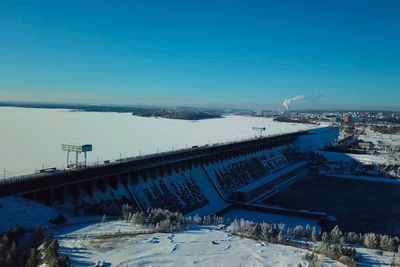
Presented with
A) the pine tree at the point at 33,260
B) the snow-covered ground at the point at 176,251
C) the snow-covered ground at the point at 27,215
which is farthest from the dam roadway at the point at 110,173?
the pine tree at the point at 33,260

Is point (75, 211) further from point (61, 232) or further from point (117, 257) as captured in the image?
point (117, 257)

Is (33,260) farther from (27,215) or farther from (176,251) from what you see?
(27,215)

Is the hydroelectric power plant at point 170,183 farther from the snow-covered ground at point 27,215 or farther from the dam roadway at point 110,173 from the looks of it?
the snow-covered ground at point 27,215

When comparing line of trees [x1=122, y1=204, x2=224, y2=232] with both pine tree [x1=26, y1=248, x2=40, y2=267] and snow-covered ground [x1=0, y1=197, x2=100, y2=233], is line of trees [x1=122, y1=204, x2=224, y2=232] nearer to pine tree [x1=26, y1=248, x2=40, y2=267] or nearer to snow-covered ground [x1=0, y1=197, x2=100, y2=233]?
snow-covered ground [x1=0, y1=197, x2=100, y2=233]

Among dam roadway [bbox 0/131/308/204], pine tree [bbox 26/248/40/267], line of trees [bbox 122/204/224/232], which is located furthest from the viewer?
dam roadway [bbox 0/131/308/204]

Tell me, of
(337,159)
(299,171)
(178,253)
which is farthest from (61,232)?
(337,159)

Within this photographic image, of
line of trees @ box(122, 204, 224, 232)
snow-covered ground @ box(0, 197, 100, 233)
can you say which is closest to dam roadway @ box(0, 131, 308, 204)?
snow-covered ground @ box(0, 197, 100, 233)

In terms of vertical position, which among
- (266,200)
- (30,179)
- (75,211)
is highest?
(30,179)
